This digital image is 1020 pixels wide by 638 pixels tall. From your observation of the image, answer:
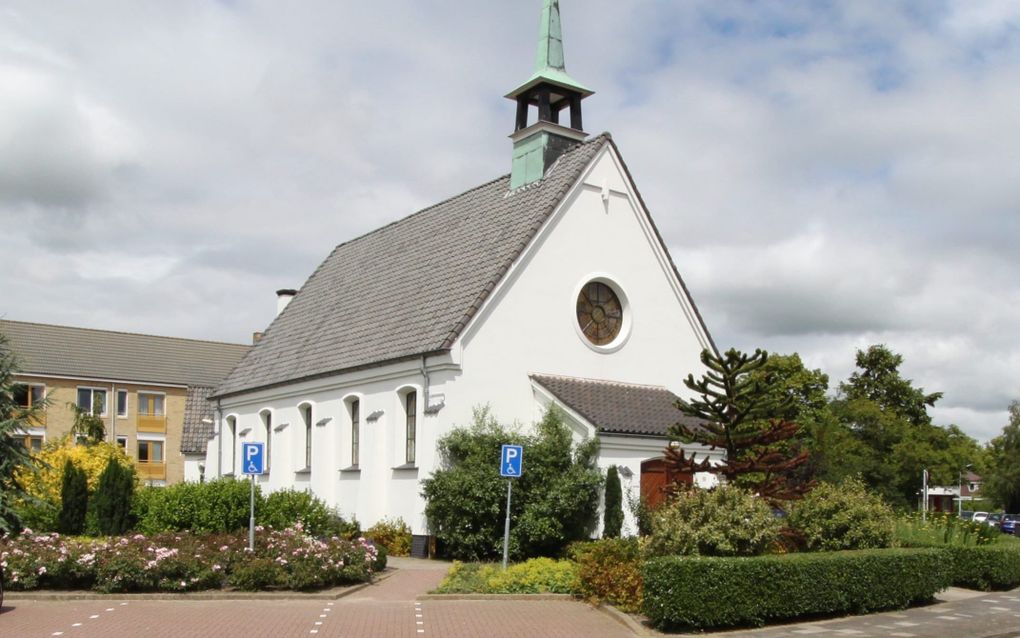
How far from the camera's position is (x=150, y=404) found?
66688mm

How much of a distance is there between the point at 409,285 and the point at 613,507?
1015cm

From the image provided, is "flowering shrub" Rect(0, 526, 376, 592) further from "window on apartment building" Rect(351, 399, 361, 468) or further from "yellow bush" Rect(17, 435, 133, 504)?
"window on apartment building" Rect(351, 399, 361, 468)

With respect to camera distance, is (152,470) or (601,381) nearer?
(601,381)

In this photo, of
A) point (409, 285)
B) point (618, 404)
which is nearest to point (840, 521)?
point (618, 404)

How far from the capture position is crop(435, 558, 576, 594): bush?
1728cm

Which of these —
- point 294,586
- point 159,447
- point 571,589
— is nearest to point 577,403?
point 571,589

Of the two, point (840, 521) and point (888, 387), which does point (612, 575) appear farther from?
point (888, 387)

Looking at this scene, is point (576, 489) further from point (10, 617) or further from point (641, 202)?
point (10, 617)

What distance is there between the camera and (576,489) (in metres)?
23.0

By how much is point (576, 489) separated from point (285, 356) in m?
14.8

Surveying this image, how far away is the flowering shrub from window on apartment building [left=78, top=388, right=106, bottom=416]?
48.7m

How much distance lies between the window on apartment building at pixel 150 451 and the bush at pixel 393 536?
44304 millimetres

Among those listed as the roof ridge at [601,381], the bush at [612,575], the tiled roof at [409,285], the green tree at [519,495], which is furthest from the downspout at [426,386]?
the bush at [612,575]

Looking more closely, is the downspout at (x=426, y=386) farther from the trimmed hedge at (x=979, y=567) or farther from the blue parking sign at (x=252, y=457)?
the trimmed hedge at (x=979, y=567)
